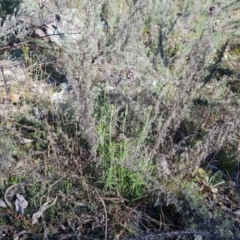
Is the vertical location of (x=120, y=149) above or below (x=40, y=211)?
above

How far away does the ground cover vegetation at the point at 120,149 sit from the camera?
1697 mm

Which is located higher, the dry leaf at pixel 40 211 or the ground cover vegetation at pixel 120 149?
the ground cover vegetation at pixel 120 149

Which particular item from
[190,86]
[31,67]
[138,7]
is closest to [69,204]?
[190,86]

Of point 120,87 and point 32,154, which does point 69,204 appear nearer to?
point 32,154

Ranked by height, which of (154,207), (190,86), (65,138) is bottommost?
(154,207)

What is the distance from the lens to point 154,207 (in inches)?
72.2

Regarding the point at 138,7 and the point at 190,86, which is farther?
the point at 138,7

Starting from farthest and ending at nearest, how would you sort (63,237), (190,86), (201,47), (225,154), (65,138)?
1. (225,154)
2. (65,138)
3. (190,86)
4. (201,47)
5. (63,237)

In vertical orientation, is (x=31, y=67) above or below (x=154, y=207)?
above

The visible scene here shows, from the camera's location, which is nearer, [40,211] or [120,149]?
[40,211]

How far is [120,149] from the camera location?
189 centimetres

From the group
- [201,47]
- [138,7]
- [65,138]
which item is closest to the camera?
[201,47]

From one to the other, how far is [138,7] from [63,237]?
67.0 inches

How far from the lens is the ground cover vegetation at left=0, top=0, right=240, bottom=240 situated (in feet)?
5.57
